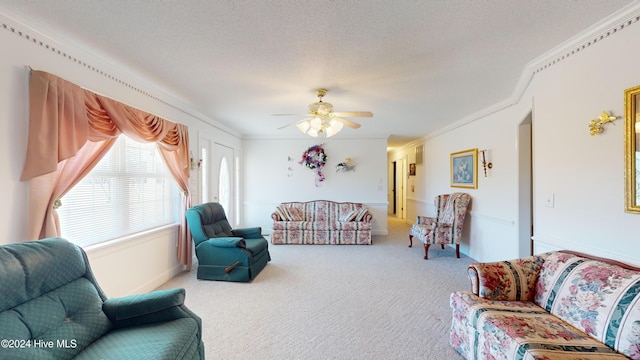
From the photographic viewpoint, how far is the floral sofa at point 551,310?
4.47ft

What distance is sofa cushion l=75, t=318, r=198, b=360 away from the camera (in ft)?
4.17

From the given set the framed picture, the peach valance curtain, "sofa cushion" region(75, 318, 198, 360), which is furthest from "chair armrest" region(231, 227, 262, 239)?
the framed picture

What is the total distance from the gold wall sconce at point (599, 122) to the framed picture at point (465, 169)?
7.62ft

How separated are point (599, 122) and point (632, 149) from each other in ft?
0.94

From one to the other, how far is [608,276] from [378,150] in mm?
4741

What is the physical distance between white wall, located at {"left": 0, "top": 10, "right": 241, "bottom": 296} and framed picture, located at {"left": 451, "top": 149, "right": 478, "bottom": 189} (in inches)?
180

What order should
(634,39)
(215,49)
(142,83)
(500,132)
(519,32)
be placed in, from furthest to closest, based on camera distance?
(500,132) < (142,83) < (215,49) < (519,32) < (634,39)

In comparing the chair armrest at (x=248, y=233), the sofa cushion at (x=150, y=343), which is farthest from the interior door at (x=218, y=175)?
the sofa cushion at (x=150, y=343)

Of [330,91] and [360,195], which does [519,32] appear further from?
[360,195]

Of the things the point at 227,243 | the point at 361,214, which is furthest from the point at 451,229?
the point at 227,243

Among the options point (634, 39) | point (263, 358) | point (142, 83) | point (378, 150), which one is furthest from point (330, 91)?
point (378, 150)

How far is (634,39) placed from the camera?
5.52 feet

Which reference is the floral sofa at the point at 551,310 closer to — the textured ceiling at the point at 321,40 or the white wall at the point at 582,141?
the white wall at the point at 582,141

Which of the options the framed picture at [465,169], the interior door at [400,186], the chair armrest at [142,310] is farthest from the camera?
the interior door at [400,186]
